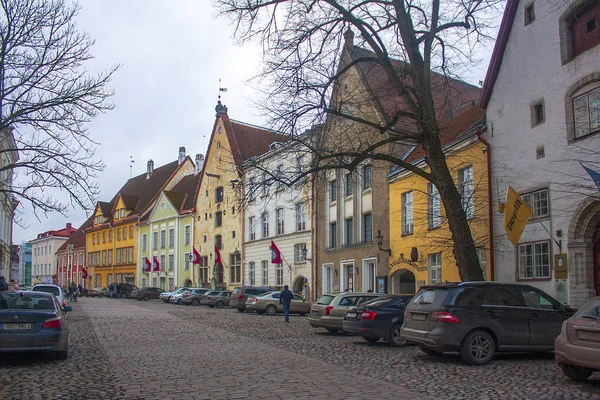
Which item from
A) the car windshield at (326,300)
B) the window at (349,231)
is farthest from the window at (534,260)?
the window at (349,231)

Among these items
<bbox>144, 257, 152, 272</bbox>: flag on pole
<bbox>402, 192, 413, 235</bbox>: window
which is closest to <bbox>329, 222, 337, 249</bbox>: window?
<bbox>402, 192, 413, 235</bbox>: window

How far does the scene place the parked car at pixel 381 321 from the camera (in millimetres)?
15805

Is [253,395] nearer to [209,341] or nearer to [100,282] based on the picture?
[209,341]

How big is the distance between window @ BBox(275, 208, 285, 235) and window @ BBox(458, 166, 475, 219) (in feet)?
72.2

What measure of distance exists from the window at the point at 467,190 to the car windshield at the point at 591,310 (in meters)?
→ 12.2

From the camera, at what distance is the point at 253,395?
8719mm

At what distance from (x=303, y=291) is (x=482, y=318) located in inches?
1155

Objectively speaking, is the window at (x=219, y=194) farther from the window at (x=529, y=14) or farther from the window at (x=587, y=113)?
the window at (x=587, y=113)

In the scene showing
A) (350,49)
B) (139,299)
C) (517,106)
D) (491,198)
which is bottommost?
(139,299)

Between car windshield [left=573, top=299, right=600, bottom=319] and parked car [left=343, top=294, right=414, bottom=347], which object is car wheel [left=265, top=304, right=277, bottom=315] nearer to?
parked car [left=343, top=294, right=414, bottom=347]

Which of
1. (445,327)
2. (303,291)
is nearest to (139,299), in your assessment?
(303,291)

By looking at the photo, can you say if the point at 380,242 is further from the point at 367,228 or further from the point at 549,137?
the point at 549,137

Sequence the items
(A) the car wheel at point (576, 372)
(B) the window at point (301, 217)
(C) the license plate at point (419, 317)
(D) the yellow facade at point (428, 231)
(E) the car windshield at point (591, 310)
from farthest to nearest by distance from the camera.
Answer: (B) the window at point (301, 217), (D) the yellow facade at point (428, 231), (C) the license plate at point (419, 317), (A) the car wheel at point (576, 372), (E) the car windshield at point (591, 310)

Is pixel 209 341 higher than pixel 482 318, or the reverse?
pixel 482 318
